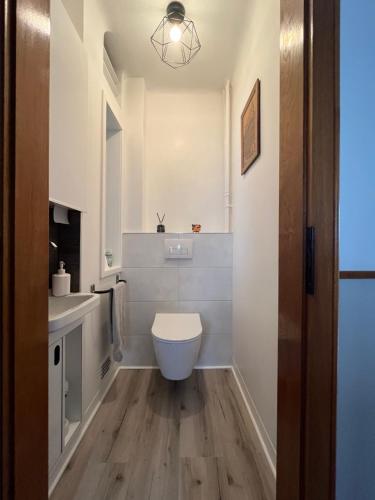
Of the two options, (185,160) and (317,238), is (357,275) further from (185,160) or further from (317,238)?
(185,160)

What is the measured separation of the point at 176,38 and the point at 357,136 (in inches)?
64.4

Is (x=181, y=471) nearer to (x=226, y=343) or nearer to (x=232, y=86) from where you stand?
(x=226, y=343)

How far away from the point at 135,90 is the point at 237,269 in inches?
76.3

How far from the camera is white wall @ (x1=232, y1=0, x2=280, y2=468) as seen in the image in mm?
1121

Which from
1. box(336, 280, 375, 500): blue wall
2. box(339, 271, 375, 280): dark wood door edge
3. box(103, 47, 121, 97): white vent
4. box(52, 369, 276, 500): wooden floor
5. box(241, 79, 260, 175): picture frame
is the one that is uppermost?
box(103, 47, 121, 97): white vent

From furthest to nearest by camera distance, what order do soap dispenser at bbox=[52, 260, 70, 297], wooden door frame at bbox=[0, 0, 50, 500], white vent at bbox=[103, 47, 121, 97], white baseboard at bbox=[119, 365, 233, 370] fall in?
1. white baseboard at bbox=[119, 365, 233, 370]
2. white vent at bbox=[103, 47, 121, 97]
3. soap dispenser at bbox=[52, 260, 70, 297]
4. wooden door frame at bbox=[0, 0, 50, 500]

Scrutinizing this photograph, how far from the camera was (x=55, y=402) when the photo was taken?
103cm

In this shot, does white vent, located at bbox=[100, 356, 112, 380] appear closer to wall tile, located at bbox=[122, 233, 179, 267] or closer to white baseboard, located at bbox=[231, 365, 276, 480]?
wall tile, located at bbox=[122, 233, 179, 267]

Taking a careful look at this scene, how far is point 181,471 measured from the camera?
1.08m

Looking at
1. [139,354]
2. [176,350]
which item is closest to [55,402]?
[176,350]

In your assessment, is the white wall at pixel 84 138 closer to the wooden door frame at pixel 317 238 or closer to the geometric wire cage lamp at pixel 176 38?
the geometric wire cage lamp at pixel 176 38

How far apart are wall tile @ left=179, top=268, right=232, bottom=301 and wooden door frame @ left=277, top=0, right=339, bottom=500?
1.56 m

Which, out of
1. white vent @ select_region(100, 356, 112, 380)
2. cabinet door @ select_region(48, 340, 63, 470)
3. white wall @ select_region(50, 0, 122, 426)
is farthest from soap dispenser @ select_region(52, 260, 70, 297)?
white vent @ select_region(100, 356, 112, 380)
